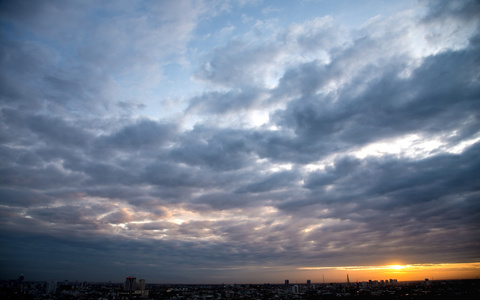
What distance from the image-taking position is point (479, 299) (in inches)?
3489

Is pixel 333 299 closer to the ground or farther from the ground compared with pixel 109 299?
closer to the ground

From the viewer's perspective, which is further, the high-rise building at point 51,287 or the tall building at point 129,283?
the high-rise building at point 51,287

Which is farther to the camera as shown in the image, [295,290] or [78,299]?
[295,290]

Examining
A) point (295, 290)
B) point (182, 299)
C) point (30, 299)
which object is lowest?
point (295, 290)

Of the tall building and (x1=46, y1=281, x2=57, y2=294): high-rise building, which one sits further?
(x1=46, y1=281, x2=57, y2=294): high-rise building

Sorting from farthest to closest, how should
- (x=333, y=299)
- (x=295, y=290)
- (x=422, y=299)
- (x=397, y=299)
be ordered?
1. (x=295, y=290)
2. (x=333, y=299)
3. (x=397, y=299)
4. (x=422, y=299)

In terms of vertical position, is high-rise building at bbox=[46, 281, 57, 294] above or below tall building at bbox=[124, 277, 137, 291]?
below

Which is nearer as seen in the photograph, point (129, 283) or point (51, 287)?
point (129, 283)

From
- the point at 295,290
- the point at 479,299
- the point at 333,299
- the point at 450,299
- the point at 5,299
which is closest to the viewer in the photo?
the point at 5,299

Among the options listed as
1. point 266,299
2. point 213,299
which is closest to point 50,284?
point 213,299

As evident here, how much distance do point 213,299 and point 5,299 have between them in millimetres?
73910

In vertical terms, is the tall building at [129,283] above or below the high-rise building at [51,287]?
above

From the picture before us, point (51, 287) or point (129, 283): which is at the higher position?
point (129, 283)

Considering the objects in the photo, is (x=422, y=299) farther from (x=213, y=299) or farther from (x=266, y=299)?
(x=213, y=299)
